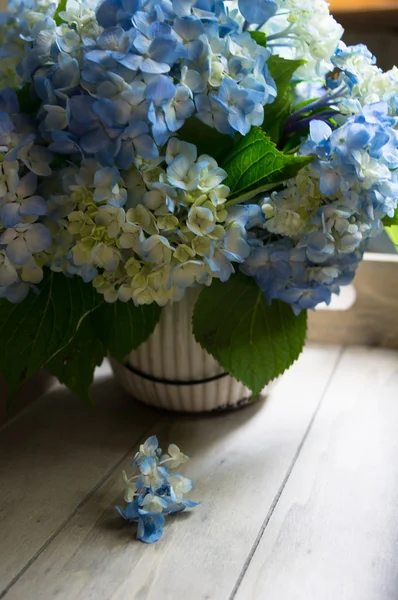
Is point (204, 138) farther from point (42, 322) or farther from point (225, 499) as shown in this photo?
point (225, 499)

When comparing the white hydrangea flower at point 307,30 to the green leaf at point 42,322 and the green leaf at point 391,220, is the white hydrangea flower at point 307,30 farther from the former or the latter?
the green leaf at point 42,322

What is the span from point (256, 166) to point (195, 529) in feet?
1.02

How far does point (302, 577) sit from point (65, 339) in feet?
0.93

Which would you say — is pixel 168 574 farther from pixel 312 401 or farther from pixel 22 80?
pixel 22 80

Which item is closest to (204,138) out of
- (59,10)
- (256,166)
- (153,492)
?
(256,166)

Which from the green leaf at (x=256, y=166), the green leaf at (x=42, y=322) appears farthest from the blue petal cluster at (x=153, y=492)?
the green leaf at (x=256, y=166)

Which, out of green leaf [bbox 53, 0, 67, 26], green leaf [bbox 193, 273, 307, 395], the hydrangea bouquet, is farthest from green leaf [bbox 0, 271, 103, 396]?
green leaf [bbox 53, 0, 67, 26]

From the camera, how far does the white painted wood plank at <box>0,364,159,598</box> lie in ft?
1.90

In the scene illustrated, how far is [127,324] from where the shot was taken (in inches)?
25.9

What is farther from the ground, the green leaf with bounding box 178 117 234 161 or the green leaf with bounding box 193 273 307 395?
the green leaf with bounding box 178 117 234 161

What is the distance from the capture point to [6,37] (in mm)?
603

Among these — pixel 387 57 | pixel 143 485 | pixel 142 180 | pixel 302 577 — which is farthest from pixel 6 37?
pixel 387 57

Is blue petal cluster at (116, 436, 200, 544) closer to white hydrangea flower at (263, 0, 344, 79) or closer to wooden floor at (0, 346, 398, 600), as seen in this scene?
wooden floor at (0, 346, 398, 600)

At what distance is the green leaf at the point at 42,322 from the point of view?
24.6 inches
